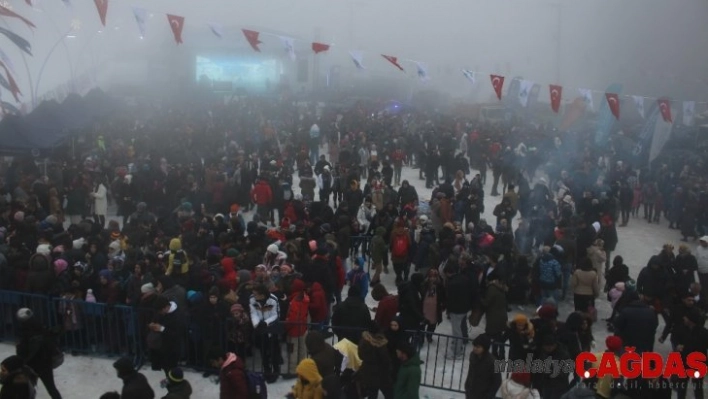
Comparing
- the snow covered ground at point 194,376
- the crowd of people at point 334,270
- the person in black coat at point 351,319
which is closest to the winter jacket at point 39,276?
the crowd of people at point 334,270

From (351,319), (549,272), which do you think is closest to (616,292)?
(549,272)

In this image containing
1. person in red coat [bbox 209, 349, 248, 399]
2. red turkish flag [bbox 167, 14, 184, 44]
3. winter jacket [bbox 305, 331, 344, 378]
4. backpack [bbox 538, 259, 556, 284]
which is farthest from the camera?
red turkish flag [bbox 167, 14, 184, 44]

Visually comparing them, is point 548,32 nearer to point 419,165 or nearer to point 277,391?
point 419,165

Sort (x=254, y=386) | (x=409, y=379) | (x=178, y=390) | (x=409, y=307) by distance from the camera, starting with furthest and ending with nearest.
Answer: (x=409, y=307), (x=409, y=379), (x=254, y=386), (x=178, y=390)

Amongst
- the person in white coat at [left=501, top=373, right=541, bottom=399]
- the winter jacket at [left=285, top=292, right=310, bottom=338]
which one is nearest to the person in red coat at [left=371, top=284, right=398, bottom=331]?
the winter jacket at [left=285, top=292, right=310, bottom=338]

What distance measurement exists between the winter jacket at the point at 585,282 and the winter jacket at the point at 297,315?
12.4 feet

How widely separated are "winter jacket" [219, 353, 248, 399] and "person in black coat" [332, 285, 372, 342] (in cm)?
163

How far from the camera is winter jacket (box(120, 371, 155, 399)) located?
A: 5797mm

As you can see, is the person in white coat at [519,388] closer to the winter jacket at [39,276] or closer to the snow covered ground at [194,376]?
the snow covered ground at [194,376]

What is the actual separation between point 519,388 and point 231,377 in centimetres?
248

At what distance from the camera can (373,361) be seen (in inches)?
267

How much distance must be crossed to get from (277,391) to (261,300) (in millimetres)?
1094

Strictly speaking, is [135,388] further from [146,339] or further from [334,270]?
[334,270]

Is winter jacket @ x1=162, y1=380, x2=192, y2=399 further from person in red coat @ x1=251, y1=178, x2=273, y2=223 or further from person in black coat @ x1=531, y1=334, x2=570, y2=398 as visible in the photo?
person in red coat @ x1=251, y1=178, x2=273, y2=223
